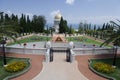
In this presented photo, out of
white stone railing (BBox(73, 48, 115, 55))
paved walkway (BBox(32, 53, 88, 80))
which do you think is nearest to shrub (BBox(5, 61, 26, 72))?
paved walkway (BBox(32, 53, 88, 80))

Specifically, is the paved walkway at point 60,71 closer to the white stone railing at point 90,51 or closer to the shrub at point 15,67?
the shrub at point 15,67

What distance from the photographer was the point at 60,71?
17984 millimetres

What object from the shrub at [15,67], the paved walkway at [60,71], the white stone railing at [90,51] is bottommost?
the paved walkway at [60,71]

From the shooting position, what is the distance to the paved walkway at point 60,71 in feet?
53.0

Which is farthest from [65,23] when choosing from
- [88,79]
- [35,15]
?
[88,79]

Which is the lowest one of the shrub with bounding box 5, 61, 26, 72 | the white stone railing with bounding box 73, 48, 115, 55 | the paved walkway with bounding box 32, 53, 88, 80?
the paved walkway with bounding box 32, 53, 88, 80

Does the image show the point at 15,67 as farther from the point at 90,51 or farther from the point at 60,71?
the point at 90,51

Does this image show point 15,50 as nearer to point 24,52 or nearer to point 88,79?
point 24,52

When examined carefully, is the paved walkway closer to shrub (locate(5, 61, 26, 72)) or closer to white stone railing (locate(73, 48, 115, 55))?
shrub (locate(5, 61, 26, 72))

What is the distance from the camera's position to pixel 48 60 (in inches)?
848

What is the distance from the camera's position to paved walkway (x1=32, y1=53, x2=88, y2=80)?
53.0 ft

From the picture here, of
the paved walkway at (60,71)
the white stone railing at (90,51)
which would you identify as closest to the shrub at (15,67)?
the paved walkway at (60,71)

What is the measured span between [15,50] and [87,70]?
1221 cm

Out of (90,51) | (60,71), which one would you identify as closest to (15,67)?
(60,71)
